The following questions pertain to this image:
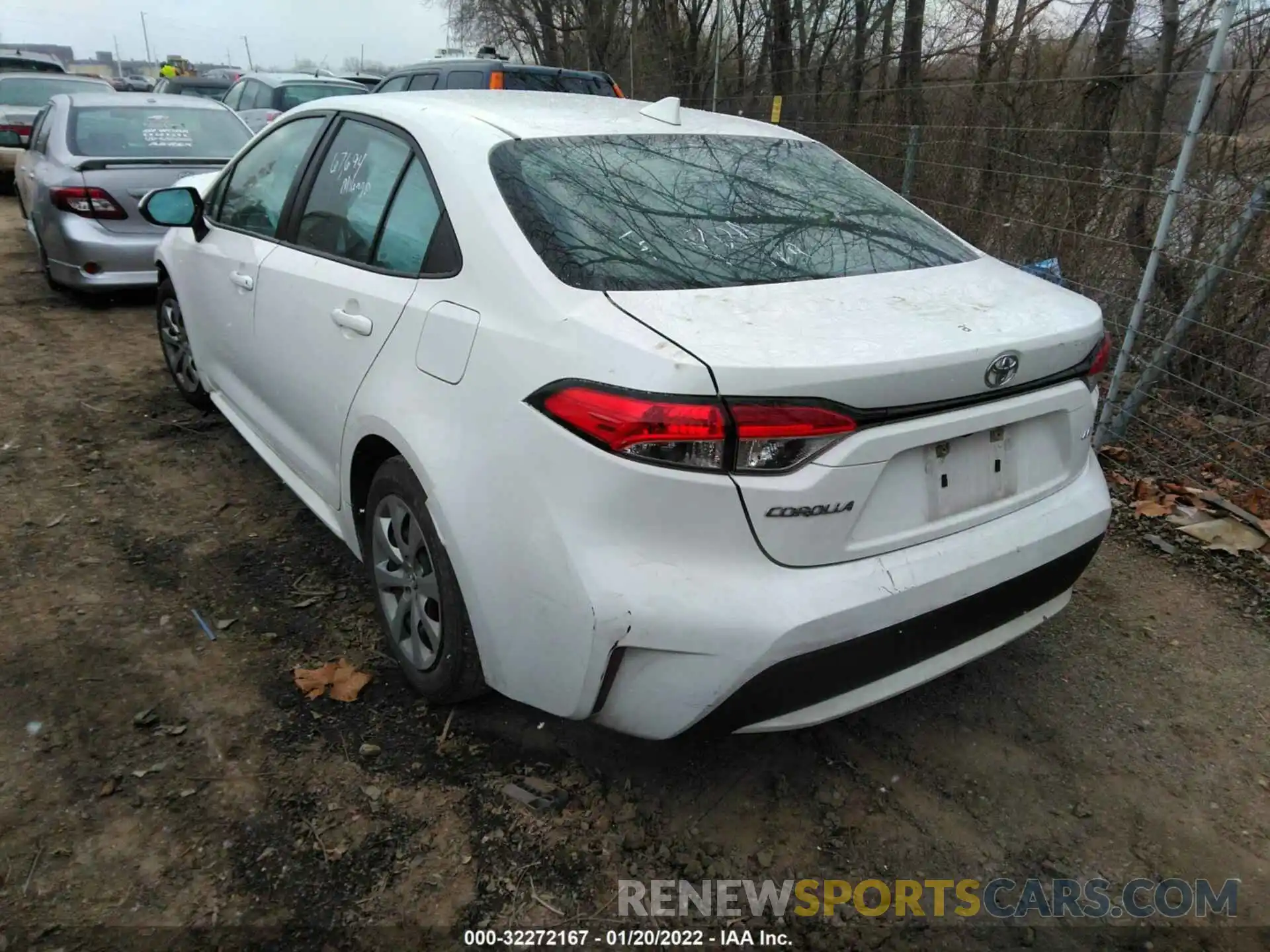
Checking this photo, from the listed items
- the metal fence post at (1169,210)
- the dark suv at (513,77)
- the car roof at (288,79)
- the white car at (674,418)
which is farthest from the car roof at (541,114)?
the car roof at (288,79)

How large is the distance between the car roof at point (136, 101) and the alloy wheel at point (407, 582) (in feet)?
20.7

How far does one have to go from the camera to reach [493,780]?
2426mm

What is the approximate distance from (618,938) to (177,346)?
401 centimetres

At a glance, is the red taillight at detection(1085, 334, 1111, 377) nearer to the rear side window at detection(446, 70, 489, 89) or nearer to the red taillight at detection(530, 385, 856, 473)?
the red taillight at detection(530, 385, 856, 473)

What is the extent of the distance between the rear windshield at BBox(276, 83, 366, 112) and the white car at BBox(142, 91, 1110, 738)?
34.0ft

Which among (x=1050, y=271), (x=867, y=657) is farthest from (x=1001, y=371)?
(x=1050, y=271)

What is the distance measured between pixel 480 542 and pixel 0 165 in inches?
544

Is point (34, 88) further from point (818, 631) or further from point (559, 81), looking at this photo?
point (818, 631)

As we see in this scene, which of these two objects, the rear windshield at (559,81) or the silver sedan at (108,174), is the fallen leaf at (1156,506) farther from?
the rear windshield at (559,81)

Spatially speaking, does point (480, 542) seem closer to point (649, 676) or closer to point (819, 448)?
point (649, 676)

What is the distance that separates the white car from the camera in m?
1.88

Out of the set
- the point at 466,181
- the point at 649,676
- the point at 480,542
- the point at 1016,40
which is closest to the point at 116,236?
the point at 466,181

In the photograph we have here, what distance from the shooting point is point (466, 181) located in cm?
239

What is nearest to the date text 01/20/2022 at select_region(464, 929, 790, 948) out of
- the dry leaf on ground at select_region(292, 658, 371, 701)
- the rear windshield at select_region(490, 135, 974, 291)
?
the dry leaf on ground at select_region(292, 658, 371, 701)
